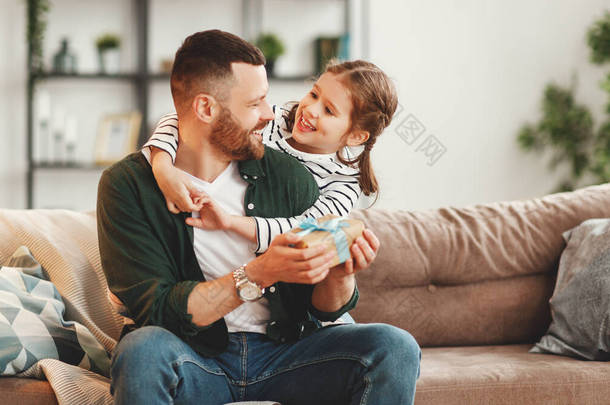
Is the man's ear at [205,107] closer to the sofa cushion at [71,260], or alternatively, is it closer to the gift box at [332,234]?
the gift box at [332,234]

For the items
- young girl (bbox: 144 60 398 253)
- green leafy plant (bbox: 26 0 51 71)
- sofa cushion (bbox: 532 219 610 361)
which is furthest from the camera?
green leafy plant (bbox: 26 0 51 71)

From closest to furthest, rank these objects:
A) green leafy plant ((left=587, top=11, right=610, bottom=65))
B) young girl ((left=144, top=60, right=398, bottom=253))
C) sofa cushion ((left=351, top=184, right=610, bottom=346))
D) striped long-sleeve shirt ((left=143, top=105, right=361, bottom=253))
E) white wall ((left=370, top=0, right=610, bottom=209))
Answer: striped long-sleeve shirt ((left=143, top=105, right=361, bottom=253)) → young girl ((left=144, top=60, right=398, bottom=253)) → sofa cushion ((left=351, top=184, right=610, bottom=346)) → green leafy plant ((left=587, top=11, right=610, bottom=65)) → white wall ((left=370, top=0, right=610, bottom=209))

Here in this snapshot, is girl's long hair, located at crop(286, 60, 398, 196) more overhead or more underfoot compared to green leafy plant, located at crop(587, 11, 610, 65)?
more underfoot

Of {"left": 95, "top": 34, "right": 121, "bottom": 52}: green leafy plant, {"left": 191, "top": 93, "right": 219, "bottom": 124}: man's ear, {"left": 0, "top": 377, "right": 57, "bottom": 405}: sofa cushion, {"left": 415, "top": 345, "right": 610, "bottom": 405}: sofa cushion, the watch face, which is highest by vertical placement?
{"left": 95, "top": 34, "right": 121, "bottom": 52}: green leafy plant

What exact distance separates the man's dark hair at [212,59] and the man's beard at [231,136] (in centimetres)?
5

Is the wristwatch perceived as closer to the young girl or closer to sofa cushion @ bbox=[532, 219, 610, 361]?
the young girl

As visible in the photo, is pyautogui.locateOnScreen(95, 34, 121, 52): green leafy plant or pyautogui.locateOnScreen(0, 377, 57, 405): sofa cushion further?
pyautogui.locateOnScreen(95, 34, 121, 52): green leafy plant

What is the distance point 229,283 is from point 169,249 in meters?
0.20

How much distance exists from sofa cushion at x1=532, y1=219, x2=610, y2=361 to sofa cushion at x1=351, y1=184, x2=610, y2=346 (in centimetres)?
11

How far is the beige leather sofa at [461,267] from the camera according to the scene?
78.0 inches

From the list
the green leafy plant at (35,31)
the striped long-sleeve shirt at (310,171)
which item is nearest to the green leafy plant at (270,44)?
the green leafy plant at (35,31)

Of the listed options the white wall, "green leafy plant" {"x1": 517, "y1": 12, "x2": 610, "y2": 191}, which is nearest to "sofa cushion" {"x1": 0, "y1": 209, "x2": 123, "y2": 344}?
the white wall

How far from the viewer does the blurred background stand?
4.42m

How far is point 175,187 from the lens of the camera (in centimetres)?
143
